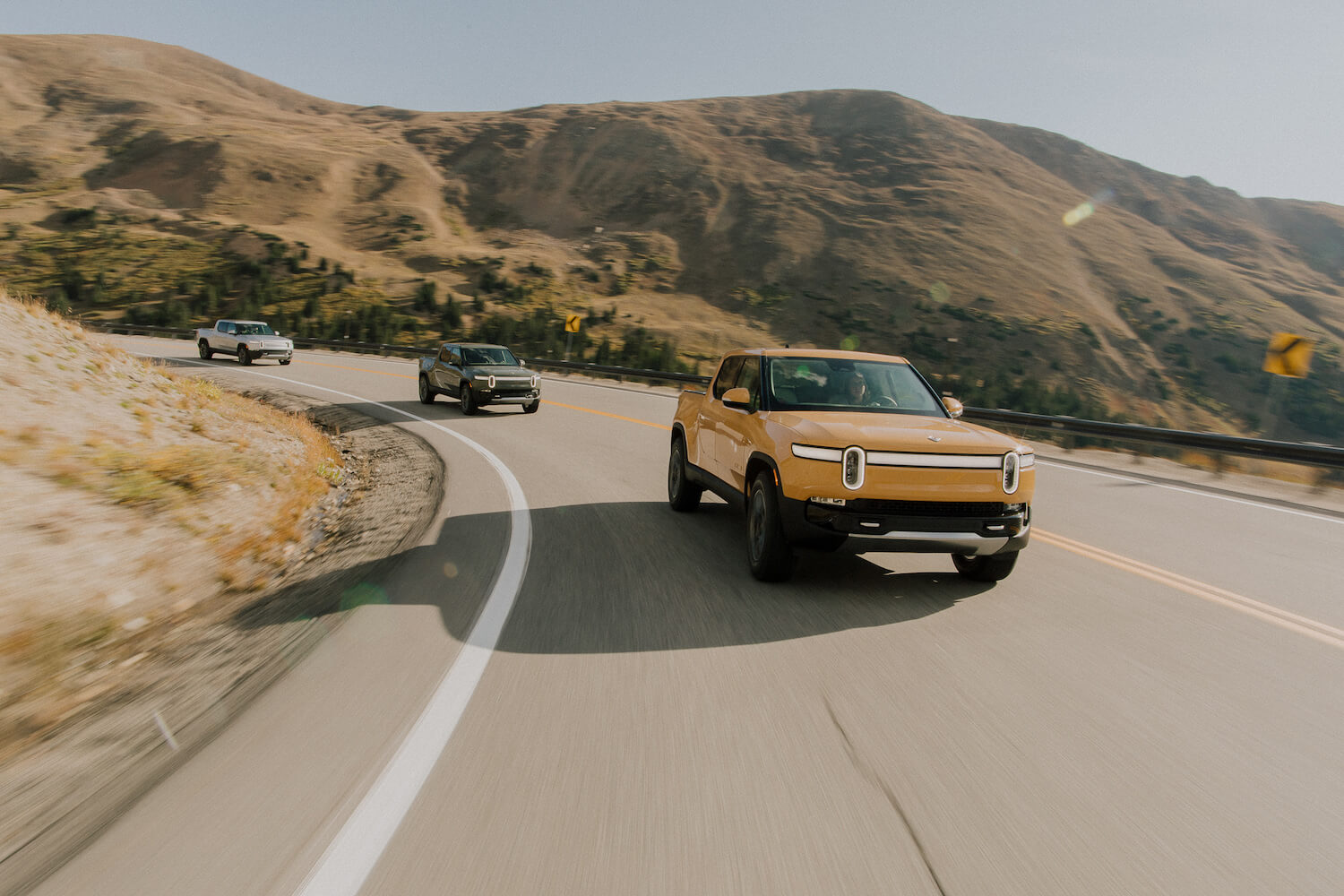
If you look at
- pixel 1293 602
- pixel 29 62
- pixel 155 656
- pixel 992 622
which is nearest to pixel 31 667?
pixel 155 656

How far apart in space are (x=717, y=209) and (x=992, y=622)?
112 m

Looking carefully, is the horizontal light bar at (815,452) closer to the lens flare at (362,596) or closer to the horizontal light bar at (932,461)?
the horizontal light bar at (932,461)

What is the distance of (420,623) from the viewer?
4.93m

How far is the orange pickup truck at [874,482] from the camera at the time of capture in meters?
5.37

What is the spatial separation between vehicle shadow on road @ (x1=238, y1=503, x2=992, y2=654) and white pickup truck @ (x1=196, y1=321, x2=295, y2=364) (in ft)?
87.2

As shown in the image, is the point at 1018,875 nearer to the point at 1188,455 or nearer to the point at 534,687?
the point at 534,687

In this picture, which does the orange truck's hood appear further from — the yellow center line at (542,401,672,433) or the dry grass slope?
the yellow center line at (542,401,672,433)

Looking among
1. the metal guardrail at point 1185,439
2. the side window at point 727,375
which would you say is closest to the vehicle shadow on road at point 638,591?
the side window at point 727,375

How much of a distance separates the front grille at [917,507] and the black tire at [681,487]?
311cm

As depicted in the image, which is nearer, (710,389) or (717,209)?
(710,389)

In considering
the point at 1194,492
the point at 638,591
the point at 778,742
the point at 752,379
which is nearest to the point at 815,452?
the point at 638,591

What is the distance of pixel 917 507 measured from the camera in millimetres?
5402

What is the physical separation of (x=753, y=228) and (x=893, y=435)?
345 feet

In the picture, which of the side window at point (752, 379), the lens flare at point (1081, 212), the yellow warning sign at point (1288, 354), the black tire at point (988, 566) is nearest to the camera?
the black tire at point (988, 566)
